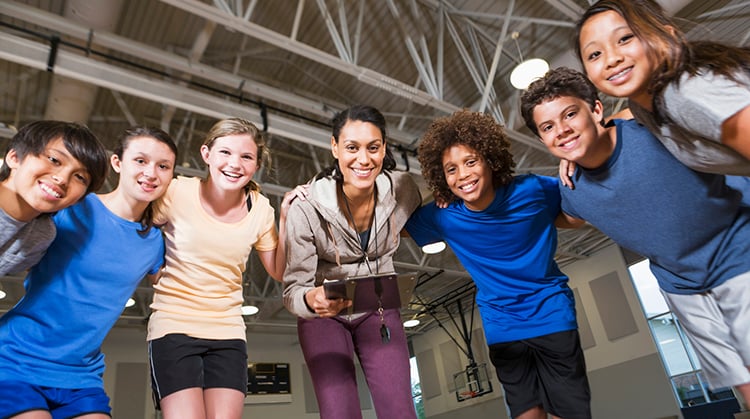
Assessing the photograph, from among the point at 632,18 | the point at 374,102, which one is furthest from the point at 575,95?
the point at 374,102

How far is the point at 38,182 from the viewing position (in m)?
1.60

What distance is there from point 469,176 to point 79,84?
17.1 ft

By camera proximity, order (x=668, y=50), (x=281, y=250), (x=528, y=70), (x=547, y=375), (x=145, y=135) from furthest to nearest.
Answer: (x=528, y=70) → (x=281, y=250) → (x=547, y=375) → (x=145, y=135) → (x=668, y=50)

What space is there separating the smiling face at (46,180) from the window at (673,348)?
435 inches

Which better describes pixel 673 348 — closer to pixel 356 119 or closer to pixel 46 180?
pixel 356 119

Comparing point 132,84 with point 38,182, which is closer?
point 38,182

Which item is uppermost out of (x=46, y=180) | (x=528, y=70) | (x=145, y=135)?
(x=528, y=70)

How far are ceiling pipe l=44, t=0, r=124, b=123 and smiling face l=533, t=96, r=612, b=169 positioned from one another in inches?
181

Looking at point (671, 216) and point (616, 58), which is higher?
point (616, 58)

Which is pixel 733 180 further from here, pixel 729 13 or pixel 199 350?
pixel 729 13

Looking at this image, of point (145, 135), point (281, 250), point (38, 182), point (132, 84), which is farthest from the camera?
point (132, 84)

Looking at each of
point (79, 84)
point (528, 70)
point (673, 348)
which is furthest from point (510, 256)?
point (673, 348)

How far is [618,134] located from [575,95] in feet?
0.93

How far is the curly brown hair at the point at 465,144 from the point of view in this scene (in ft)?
8.04
